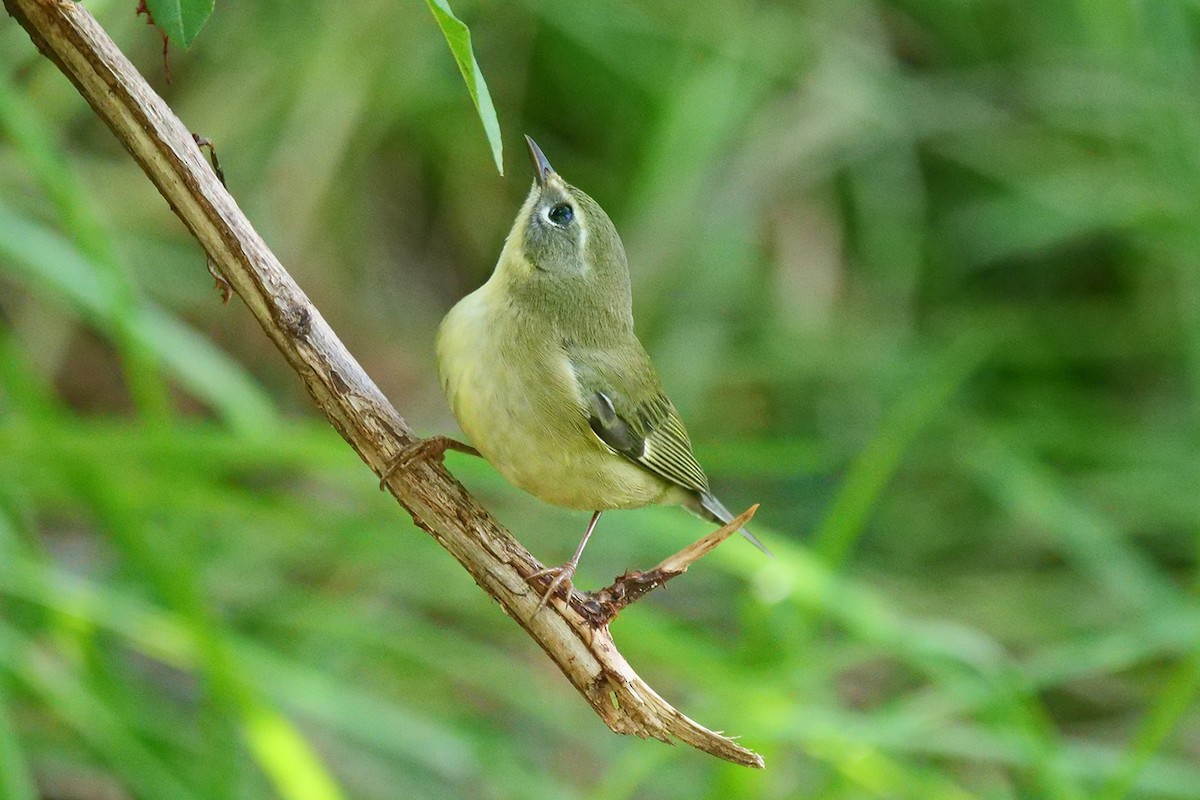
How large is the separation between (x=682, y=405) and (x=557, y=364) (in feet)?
9.08

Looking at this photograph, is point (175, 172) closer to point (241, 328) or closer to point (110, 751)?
point (110, 751)

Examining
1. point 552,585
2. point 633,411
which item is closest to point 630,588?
point 552,585

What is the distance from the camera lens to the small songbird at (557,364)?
2.35m

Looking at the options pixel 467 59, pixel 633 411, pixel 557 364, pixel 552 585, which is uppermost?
pixel 633 411

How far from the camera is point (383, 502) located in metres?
3.89

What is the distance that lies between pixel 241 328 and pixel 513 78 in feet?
5.18

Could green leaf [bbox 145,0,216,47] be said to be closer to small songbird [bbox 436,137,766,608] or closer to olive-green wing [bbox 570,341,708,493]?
small songbird [bbox 436,137,766,608]

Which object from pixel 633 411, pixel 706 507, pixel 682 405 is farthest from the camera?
pixel 682 405

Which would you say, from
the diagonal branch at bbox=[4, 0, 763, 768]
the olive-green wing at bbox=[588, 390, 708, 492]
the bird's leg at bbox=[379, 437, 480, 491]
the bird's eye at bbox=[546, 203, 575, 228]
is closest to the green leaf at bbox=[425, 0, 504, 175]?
the diagonal branch at bbox=[4, 0, 763, 768]

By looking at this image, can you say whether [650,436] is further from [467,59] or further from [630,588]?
[467,59]

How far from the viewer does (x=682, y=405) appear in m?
5.21

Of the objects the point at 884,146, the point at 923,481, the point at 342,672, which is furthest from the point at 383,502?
the point at 884,146

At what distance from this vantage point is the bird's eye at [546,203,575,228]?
2.49 metres

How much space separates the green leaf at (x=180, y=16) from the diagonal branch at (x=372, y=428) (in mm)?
211
